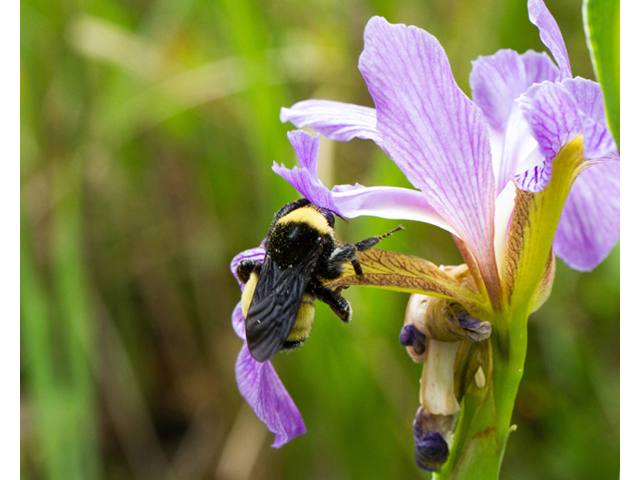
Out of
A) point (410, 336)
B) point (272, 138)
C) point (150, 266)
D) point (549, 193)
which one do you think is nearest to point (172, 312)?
point (150, 266)

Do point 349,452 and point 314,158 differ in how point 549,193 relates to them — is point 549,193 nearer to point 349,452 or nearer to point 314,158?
point 314,158

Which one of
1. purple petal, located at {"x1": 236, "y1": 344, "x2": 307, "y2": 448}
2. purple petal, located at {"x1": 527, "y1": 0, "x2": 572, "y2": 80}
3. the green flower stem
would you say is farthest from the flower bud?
purple petal, located at {"x1": 527, "y1": 0, "x2": 572, "y2": 80}

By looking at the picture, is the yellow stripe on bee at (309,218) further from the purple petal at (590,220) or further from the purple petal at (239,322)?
the purple petal at (590,220)

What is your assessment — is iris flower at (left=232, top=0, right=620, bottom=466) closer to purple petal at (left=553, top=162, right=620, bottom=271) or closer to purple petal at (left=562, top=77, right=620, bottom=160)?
purple petal at (left=562, top=77, right=620, bottom=160)

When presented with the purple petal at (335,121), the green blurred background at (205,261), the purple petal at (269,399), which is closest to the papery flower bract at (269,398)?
the purple petal at (269,399)

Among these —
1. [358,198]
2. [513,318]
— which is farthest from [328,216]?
[513,318]

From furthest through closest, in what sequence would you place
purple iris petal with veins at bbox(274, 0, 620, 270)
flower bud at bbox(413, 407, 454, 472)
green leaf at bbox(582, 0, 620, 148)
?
flower bud at bbox(413, 407, 454, 472) < purple iris petal with veins at bbox(274, 0, 620, 270) < green leaf at bbox(582, 0, 620, 148)

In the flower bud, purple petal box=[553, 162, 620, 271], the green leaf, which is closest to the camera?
the green leaf
